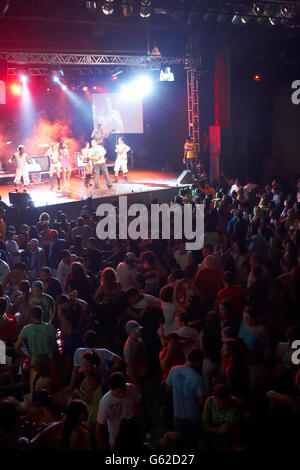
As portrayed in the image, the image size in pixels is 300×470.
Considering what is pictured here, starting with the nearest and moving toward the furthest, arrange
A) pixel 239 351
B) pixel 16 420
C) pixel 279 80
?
pixel 16 420
pixel 239 351
pixel 279 80

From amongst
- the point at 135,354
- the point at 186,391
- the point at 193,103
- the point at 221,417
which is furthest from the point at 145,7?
the point at 221,417

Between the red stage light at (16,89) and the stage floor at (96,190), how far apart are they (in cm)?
361

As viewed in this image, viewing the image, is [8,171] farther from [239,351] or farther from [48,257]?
[239,351]

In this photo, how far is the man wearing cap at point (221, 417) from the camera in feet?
11.9

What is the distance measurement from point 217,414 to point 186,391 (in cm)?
33

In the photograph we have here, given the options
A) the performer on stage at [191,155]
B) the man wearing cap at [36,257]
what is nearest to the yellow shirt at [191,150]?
the performer on stage at [191,155]

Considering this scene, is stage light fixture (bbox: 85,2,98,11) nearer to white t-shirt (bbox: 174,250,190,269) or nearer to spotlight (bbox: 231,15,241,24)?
spotlight (bbox: 231,15,241,24)

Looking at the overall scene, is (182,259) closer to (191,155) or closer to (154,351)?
(154,351)

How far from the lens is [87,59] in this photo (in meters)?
14.8

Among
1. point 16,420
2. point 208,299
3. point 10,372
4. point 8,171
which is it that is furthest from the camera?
point 8,171

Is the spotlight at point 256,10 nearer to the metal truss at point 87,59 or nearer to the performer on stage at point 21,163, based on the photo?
the metal truss at point 87,59

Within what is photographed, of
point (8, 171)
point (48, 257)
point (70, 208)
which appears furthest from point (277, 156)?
point (48, 257)

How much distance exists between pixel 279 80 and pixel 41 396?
639 inches

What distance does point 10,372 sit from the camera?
16.9ft
